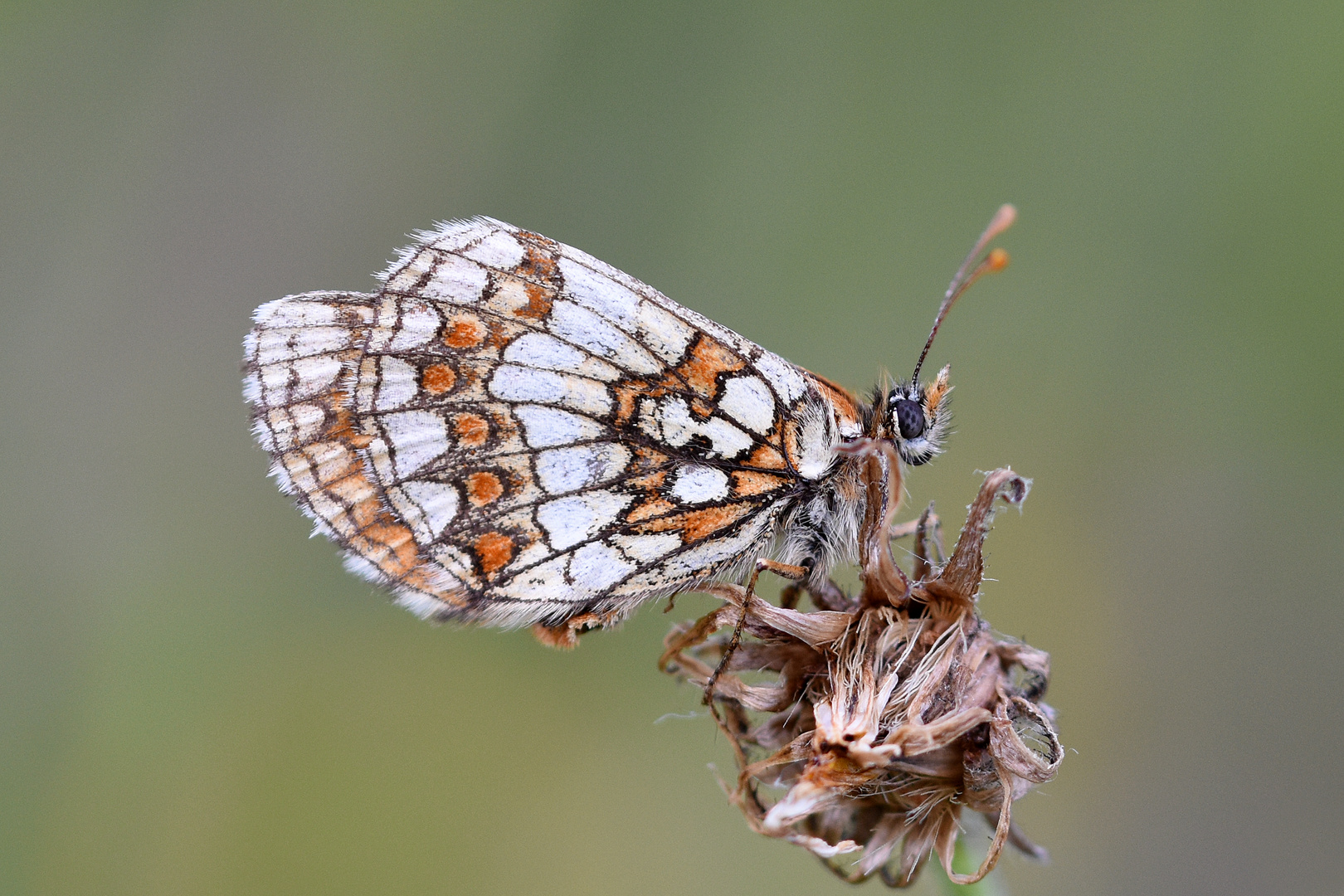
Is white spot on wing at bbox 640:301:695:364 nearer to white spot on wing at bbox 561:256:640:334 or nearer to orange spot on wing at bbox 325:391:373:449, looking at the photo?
white spot on wing at bbox 561:256:640:334

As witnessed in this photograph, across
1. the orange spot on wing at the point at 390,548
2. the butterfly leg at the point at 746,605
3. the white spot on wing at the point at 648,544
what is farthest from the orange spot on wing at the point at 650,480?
the orange spot on wing at the point at 390,548

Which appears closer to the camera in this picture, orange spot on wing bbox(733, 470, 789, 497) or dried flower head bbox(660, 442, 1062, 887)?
dried flower head bbox(660, 442, 1062, 887)

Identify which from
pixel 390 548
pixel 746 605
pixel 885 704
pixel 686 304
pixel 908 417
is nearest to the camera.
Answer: pixel 885 704

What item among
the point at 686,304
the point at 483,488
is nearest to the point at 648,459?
the point at 483,488

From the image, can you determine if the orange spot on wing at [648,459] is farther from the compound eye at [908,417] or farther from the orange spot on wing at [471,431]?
the compound eye at [908,417]

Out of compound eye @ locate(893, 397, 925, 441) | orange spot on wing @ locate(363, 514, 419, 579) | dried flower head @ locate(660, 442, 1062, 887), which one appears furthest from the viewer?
compound eye @ locate(893, 397, 925, 441)

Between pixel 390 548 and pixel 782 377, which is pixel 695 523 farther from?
pixel 390 548

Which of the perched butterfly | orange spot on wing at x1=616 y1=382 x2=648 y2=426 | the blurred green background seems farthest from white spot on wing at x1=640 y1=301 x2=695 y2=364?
the blurred green background
